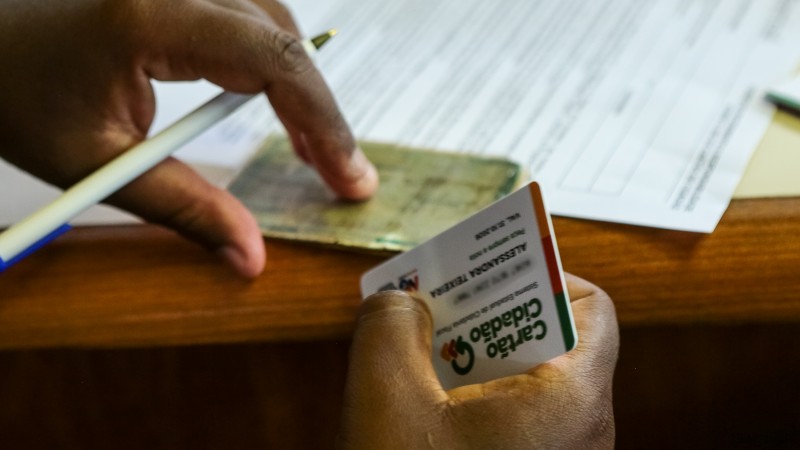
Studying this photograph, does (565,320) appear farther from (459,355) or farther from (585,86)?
(585,86)

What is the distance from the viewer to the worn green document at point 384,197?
1.57 feet

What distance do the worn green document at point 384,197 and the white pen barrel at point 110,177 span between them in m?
0.07

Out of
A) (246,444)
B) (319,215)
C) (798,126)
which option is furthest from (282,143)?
(798,126)

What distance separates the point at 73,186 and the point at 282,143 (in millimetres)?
160

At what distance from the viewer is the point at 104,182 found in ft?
1.46

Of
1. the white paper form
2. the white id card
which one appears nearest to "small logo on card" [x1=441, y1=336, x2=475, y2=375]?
the white id card

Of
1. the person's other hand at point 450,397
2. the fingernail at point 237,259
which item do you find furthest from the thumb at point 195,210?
the person's other hand at point 450,397

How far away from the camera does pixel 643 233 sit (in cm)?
46

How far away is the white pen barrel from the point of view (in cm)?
42

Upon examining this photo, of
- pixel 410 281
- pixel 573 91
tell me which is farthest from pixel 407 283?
pixel 573 91

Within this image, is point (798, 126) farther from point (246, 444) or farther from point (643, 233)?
point (246, 444)

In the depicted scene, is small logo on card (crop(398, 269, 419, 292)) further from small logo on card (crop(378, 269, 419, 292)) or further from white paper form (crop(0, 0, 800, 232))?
white paper form (crop(0, 0, 800, 232))

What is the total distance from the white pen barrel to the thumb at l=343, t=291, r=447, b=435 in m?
0.16

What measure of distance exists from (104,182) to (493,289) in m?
0.22
